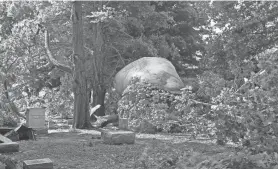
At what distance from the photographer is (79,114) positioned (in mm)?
14023

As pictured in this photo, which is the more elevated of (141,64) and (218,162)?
(141,64)

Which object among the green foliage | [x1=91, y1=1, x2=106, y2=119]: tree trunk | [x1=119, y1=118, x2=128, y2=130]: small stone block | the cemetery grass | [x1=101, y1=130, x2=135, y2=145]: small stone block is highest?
[x1=91, y1=1, x2=106, y2=119]: tree trunk

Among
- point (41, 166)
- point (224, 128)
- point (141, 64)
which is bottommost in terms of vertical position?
point (41, 166)

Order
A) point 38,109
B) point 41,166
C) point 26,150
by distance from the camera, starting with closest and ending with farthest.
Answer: point 41,166 → point 26,150 → point 38,109

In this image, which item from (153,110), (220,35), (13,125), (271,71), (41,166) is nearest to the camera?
(41,166)

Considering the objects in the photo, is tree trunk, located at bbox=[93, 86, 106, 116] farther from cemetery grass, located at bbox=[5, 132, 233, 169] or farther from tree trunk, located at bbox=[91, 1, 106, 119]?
cemetery grass, located at bbox=[5, 132, 233, 169]

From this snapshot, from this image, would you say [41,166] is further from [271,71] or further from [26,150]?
[271,71]

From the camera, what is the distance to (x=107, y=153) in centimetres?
829

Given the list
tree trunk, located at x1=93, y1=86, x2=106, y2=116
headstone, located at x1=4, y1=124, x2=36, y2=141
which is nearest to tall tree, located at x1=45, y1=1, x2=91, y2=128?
headstone, located at x1=4, y1=124, x2=36, y2=141

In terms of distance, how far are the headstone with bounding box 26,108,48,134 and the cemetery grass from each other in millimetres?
2328

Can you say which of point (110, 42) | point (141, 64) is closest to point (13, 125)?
point (141, 64)

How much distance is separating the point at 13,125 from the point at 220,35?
31.0 feet

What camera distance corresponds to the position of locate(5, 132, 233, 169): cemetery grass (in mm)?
6877

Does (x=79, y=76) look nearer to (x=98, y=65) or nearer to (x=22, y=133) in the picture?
(x=22, y=133)
